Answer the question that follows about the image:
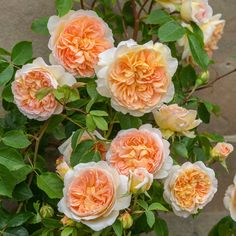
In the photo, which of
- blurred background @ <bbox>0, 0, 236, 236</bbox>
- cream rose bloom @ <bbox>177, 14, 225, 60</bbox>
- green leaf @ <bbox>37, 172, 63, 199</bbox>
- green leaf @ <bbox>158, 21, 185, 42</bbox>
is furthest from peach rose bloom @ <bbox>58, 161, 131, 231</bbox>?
blurred background @ <bbox>0, 0, 236, 236</bbox>

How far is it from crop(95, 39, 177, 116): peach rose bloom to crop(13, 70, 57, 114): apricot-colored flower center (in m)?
0.13

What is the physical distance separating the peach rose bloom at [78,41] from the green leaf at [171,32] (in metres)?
0.11

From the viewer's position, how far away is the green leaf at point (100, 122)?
1.17 m

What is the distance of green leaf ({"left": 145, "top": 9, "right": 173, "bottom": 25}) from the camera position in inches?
50.8

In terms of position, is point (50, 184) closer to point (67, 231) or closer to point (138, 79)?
point (67, 231)

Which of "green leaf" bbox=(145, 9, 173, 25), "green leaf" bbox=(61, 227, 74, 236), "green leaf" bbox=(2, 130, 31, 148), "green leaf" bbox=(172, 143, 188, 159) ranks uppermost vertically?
"green leaf" bbox=(145, 9, 173, 25)

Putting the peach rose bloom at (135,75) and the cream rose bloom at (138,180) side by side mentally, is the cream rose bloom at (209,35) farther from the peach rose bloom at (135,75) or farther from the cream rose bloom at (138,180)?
the cream rose bloom at (138,180)

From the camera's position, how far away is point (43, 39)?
4.94 ft

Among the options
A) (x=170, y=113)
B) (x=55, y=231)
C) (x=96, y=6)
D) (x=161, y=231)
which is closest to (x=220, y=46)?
(x=96, y=6)

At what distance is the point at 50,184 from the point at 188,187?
0.30 meters

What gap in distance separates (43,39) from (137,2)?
0.26 m

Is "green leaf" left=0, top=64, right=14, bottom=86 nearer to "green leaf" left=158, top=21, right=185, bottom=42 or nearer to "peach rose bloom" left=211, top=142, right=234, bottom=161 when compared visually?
"green leaf" left=158, top=21, right=185, bottom=42

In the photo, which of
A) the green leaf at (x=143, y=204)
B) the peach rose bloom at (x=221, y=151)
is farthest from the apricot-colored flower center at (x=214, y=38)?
the green leaf at (x=143, y=204)

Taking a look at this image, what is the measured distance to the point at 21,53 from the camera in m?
1.32
